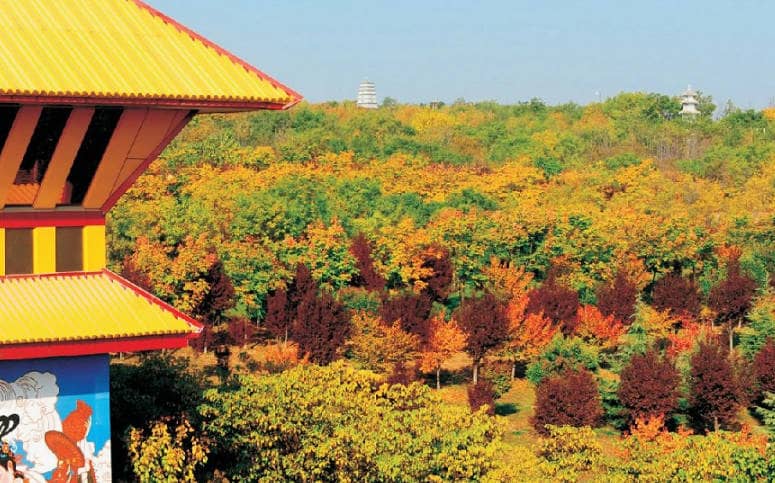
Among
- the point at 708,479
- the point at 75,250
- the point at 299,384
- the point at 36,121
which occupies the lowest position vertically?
the point at 708,479

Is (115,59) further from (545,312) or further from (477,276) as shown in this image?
(477,276)

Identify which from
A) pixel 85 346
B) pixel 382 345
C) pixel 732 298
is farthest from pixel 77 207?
pixel 732 298

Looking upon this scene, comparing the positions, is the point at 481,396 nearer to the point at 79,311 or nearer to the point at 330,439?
the point at 330,439

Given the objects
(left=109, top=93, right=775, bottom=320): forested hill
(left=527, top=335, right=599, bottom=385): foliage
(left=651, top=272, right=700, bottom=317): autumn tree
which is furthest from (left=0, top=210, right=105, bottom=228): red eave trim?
(left=651, top=272, right=700, bottom=317): autumn tree

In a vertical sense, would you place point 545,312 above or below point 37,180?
below

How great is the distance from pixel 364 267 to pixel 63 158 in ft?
99.2

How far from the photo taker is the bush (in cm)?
3073

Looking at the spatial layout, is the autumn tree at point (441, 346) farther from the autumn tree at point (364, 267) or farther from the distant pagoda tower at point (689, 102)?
the distant pagoda tower at point (689, 102)

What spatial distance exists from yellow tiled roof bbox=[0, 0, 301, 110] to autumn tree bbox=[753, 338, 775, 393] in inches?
868

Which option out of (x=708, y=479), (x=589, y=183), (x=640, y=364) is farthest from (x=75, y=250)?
(x=589, y=183)

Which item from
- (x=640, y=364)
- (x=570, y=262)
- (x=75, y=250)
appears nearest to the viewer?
(x=75, y=250)

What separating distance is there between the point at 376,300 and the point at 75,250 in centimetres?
2694

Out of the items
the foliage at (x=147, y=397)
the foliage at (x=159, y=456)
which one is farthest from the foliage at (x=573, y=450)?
the foliage at (x=159, y=456)

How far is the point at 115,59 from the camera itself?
48.0ft
